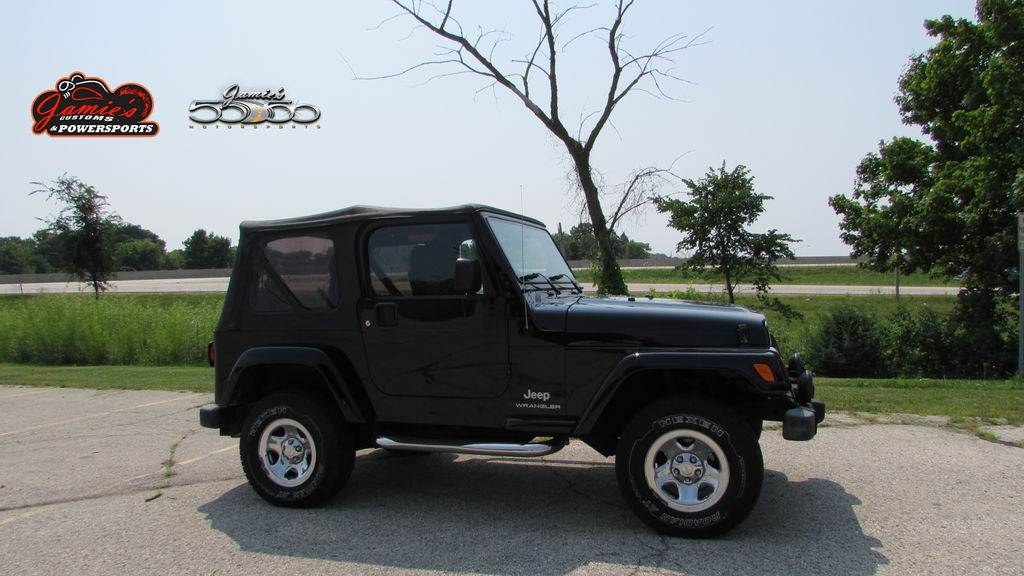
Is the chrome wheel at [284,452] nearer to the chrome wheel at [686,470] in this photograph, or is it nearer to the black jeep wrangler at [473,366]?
the black jeep wrangler at [473,366]

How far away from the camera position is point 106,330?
1596 centimetres

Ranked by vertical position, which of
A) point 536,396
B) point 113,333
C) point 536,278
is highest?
point 536,278

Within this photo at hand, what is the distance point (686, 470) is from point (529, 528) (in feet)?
3.42

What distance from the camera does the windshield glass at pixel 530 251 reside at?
4766 mm

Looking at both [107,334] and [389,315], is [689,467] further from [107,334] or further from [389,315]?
[107,334]

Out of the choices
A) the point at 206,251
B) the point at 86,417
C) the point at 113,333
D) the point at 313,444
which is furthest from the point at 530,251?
the point at 206,251

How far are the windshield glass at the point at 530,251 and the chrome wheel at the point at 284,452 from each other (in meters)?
1.92

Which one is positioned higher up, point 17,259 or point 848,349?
point 17,259

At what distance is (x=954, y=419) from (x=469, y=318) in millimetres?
5344

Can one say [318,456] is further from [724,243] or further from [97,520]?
[724,243]

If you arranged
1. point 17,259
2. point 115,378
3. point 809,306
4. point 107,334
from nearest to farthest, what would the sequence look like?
point 115,378 < point 107,334 < point 809,306 < point 17,259

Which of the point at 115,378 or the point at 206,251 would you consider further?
the point at 206,251

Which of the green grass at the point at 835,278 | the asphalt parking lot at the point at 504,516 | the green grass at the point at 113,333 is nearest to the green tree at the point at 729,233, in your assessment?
the green grass at the point at 113,333

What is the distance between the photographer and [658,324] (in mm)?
4359
